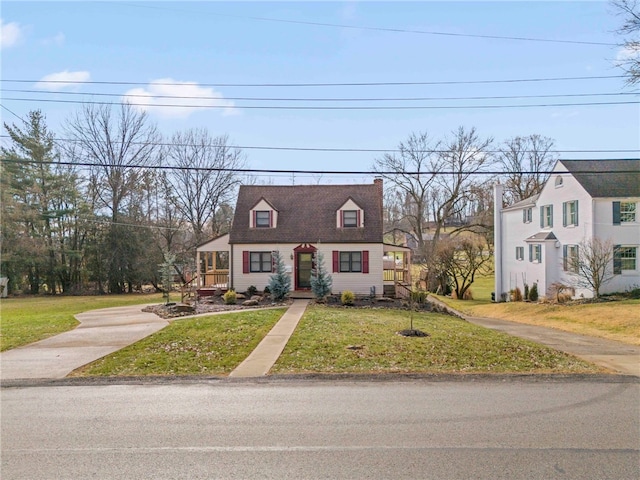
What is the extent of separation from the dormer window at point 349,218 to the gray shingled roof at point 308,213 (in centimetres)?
35

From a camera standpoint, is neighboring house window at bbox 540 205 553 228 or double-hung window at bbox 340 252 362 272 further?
neighboring house window at bbox 540 205 553 228

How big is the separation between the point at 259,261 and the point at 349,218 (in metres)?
5.85

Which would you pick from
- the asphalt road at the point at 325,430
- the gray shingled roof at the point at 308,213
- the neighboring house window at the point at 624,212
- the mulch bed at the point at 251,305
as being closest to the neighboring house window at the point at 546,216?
the neighboring house window at the point at 624,212

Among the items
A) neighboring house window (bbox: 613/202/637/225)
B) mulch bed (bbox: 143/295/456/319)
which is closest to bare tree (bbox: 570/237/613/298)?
neighboring house window (bbox: 613/202/637/225)

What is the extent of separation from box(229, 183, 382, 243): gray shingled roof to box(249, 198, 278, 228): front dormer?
0.33 metres

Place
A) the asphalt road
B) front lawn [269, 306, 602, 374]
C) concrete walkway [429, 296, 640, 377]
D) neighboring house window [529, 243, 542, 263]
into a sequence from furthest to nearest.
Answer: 1. neighboring house window [529, 243, 542, 263]
2. concrete walkway [429, 296, 640, 377]
3. front lawn [269, 306, 602, 374]
4. the asphalt road

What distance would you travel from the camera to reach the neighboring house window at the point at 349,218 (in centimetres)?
2584

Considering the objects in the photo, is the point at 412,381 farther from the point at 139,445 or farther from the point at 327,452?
the point at 139,445

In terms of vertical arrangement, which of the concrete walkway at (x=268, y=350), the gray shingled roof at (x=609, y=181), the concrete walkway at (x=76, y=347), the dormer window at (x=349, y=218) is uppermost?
the gray shingled roof at (x=609, y=181)

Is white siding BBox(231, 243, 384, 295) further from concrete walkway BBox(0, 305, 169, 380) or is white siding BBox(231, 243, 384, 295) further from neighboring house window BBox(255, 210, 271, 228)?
concrete walkway BBox(0, 305, 169, 380)

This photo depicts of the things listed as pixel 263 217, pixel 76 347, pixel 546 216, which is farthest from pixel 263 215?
pixel 546 216

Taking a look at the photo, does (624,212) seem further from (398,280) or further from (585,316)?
(398,280)

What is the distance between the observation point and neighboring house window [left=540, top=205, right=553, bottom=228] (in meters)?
30.5

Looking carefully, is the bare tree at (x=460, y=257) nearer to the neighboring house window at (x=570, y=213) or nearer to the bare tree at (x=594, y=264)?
the neighboring house window at (x=570, y=213)
